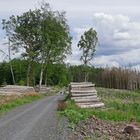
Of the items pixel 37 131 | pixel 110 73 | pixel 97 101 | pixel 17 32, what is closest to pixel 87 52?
pixel 110 73

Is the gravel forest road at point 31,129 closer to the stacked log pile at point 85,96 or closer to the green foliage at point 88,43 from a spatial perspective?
the stacked log pile at point 85,96

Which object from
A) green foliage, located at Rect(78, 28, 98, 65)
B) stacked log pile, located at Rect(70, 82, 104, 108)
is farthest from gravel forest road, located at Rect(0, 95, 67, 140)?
green foliage, located at Rect(78, 28, 98, 65)

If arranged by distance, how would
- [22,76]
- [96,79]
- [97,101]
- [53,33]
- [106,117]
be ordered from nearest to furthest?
[106,117] → [97,101] → [53,33] → [96,79] → [22,76]

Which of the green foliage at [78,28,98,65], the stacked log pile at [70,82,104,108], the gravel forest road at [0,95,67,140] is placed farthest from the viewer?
the green foliage at [78,28,98,65]

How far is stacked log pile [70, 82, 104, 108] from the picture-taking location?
31.7m

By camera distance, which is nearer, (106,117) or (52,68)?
(106,117)

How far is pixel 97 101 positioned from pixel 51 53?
40282mm

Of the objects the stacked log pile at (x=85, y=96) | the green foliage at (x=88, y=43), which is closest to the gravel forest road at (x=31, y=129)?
the stacked log pile at (x=85, y=96)

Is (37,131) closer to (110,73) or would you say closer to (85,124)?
(85,124)

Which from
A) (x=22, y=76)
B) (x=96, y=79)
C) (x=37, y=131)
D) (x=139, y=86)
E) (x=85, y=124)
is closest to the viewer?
(x=37, y=131)

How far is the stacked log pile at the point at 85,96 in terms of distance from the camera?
3166cm

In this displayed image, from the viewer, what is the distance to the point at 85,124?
1923cm

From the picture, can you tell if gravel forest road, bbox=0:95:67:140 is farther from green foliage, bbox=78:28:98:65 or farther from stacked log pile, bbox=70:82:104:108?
green foliage, bbox=78:28:98:65

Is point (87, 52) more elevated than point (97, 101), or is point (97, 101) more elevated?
point (87, 52)
